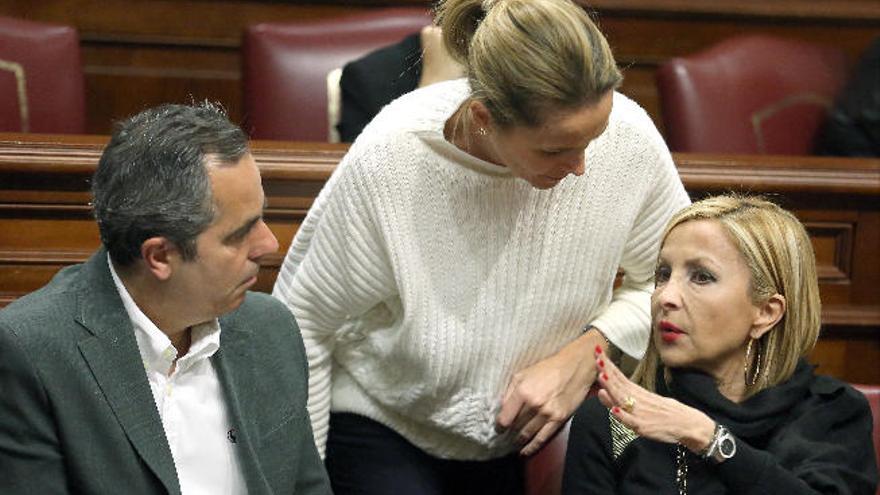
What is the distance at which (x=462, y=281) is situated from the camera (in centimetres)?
189

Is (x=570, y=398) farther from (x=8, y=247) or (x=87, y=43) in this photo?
(x=87, y=43)

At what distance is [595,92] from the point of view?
5.48 ft

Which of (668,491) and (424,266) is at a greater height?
(424,266)

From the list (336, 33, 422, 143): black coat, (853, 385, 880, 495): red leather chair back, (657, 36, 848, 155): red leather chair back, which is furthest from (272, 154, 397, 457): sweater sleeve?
(657, 36, 848, 155): red leather chair back

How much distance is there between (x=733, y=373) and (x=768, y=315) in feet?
0.30

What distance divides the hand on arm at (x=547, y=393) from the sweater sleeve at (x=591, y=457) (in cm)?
11

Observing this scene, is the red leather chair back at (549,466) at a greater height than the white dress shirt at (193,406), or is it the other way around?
the white dress shirt at (193,406)

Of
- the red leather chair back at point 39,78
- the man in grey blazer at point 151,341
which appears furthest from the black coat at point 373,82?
the man in grey blazer at point 151,341

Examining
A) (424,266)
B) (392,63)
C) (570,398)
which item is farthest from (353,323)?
(392,63)

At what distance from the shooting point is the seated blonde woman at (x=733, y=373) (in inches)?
68.0

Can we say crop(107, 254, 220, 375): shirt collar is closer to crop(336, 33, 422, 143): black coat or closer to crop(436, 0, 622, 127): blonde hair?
crop(436, 0, 622, 127): blonde hair

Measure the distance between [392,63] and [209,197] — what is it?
130 cm

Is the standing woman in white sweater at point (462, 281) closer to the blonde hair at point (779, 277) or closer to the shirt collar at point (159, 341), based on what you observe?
the blonde hair at point (779, 277)

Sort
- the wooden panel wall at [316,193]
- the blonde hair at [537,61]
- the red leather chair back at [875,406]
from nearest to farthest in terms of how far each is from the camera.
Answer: the blonde hair at [537,61], the red leather chair back at [875,406], the wooden panel wall at [316,193]
